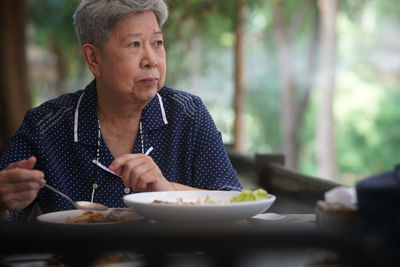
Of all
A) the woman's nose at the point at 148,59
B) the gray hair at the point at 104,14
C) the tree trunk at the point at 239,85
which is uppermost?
the tree trunk at the point at 239,85

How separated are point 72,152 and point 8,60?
4.76 meters

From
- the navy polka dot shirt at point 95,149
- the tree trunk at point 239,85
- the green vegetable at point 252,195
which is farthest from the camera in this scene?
the tree trunk at point 239,85

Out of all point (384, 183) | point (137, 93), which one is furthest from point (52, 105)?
point (384, 183)

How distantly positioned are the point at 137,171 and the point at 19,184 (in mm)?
273

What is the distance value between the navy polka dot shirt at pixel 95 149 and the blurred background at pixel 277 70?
2205 millimetres

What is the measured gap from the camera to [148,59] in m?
1.73

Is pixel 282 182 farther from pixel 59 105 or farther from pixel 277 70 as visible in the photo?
pixel 277 70

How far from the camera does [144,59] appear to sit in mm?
1739

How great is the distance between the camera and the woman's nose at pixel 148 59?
1.72 meters

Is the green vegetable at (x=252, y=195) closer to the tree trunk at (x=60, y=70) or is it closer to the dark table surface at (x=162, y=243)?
the dark table surface at (x=162, y=243)

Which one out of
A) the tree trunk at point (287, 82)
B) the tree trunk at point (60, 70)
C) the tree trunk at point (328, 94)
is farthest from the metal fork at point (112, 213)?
the tree trunk at point (60, 70)

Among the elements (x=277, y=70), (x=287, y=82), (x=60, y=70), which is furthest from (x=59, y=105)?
(x=277, y=70)

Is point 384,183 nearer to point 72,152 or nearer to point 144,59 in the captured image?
point 144,59

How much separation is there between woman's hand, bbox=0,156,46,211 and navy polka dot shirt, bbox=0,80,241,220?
354 mm
